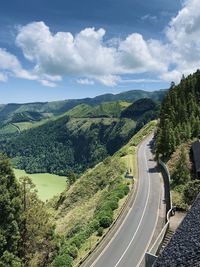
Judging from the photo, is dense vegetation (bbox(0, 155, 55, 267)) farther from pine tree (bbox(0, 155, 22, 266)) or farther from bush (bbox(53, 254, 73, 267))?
bush (bbox(53, 254, 73, 267))

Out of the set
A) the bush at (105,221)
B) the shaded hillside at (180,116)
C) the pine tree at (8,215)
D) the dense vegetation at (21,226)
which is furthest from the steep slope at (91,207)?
the shaded hillside at (180,116)

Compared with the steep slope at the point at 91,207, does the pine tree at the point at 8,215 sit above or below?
above

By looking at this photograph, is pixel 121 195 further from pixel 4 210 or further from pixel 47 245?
pixel 4 210

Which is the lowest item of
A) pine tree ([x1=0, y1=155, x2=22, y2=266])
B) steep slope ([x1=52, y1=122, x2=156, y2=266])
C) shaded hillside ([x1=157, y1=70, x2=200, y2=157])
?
steep slope ([x1=52, y1=122, x2=156, y2=266])

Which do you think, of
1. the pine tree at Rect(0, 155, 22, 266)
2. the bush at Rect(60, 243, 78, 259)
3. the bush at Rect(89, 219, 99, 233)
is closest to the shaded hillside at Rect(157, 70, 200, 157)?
the bush at Rect(89, 219, 99, 233)

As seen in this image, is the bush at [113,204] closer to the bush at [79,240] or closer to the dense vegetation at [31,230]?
the dense vegetation at [31,230]

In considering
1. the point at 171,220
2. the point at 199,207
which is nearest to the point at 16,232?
the point at 171,220
